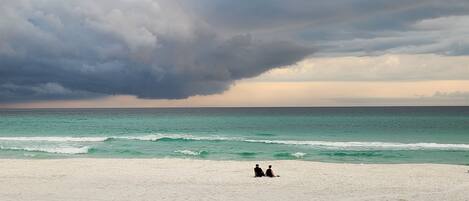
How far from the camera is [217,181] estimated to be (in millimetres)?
21953

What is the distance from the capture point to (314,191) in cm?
1928

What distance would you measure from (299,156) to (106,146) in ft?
57.0

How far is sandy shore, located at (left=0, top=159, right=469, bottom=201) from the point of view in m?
18.1

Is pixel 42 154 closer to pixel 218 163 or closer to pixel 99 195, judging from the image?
pixel 218 163

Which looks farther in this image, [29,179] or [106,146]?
[106,146]

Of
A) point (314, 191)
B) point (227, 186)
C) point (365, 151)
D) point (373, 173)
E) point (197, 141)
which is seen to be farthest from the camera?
point (197, 141)

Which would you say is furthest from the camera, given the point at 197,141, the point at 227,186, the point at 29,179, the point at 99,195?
the point at 197,141

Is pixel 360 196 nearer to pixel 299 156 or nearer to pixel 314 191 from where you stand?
pixel 314 191

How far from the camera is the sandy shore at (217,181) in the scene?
1814cm

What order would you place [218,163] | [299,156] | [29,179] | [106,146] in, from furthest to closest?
[106,146], [299,156], [218,163], [29,179]

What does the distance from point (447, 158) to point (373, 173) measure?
44.4 ft

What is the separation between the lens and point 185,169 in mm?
26422

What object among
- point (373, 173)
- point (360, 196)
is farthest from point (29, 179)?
point (373, 173)

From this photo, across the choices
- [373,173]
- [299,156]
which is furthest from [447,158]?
A: [373,173]
